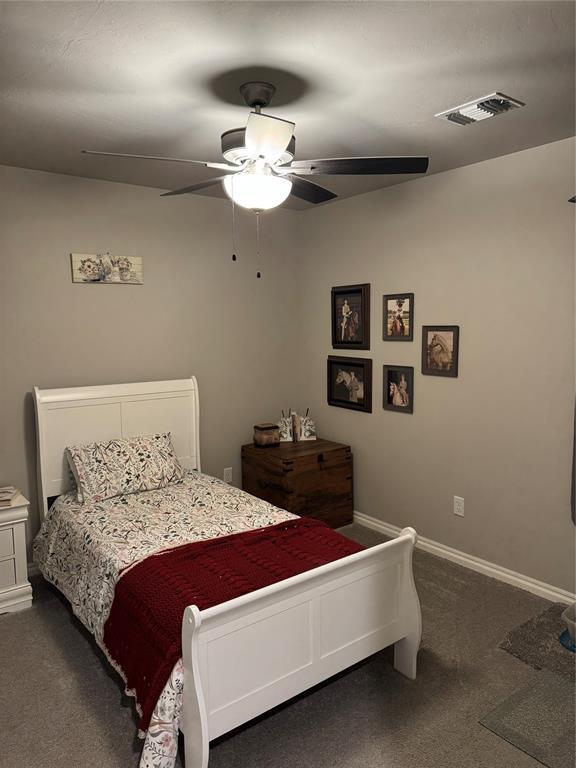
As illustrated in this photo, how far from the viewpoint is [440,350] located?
3697 mm

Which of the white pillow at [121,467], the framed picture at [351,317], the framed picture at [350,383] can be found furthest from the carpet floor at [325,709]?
the framed picture at [351,317]

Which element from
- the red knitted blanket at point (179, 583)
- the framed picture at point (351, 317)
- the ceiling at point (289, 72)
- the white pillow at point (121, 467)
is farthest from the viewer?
the framed picture at point (351, 317)

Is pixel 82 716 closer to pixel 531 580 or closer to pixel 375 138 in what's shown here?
pixel 531 580

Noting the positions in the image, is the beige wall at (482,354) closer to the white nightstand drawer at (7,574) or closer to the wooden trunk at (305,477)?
the wooden trunk at (305,477)

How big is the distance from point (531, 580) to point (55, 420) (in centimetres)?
306

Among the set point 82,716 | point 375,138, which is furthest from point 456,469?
point 82,716

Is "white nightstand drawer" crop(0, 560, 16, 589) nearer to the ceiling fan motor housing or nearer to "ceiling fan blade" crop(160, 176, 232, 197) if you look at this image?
"ceiling fan blade" crop(160, 176, 232, 197)

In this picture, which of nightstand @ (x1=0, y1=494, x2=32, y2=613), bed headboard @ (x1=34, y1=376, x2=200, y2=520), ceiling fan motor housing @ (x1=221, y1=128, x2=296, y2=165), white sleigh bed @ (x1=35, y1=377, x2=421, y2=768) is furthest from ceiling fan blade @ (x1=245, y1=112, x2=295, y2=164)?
nightstand @ (x1=0, y1=494, x2=32, y2=613)

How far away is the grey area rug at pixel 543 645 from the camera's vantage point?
2645 millimetres

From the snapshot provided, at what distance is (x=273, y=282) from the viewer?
4664 mm

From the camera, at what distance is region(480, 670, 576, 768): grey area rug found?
6.97ft

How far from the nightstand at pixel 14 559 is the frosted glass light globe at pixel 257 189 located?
2156mm

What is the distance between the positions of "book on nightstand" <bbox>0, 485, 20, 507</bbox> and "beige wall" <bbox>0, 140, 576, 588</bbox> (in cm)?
17

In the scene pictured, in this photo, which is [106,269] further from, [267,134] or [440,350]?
[440,350]
